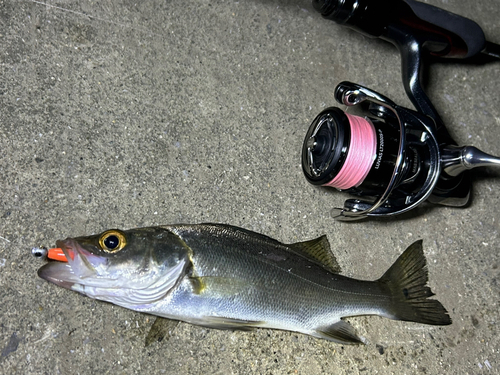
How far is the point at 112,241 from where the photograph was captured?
5.23 ft

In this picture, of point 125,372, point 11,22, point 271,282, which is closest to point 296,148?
point 271,282

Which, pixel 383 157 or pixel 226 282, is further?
pixel 383 157

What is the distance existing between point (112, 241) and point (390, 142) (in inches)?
51.5

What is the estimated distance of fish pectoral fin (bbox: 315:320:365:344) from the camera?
73.3 inches

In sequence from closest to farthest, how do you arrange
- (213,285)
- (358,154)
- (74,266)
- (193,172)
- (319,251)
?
(74,266), (213,285), (358,154), (319,251), (193,172)

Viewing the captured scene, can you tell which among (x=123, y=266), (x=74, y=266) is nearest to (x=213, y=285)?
(x=123, y=266)

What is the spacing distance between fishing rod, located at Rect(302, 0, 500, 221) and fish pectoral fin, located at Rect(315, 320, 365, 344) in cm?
53

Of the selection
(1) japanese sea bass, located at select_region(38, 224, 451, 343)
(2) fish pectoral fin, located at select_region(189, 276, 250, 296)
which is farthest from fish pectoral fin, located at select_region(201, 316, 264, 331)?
(2) fish pectoral fin, located at select_region(189, 276, 250, 296)

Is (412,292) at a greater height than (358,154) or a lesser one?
lesser

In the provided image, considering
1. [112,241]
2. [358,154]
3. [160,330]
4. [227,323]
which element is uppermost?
[358,154]

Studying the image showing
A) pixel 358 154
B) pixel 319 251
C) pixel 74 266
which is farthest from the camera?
pixel 319 251

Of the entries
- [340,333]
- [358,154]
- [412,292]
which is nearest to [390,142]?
[358,154]

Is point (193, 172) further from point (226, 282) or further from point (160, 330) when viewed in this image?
point (160, 330)

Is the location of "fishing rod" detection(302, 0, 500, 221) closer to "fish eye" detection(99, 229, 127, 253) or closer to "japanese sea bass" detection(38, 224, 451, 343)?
"japanese sea bass" detection(38, 224, 451, 343)
